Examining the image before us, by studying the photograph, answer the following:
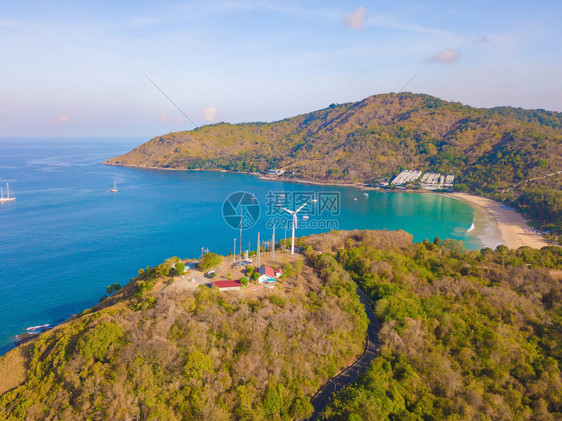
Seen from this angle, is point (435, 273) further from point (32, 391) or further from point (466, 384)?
point (32, 391)

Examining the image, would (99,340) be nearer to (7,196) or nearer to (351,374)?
(351,374)

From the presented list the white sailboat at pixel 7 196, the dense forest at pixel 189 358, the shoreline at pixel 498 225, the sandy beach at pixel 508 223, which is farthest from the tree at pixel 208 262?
the white sailboat at pixel 7 196

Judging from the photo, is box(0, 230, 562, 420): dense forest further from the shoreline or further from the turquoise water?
the shoreline

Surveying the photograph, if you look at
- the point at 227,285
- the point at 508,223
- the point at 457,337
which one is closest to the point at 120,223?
the point at 227,285

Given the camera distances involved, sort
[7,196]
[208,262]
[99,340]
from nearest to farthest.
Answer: [99,340] < [208,262] < [7,196]

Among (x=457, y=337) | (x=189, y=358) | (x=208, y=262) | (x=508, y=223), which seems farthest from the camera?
(x=508, y=223)
